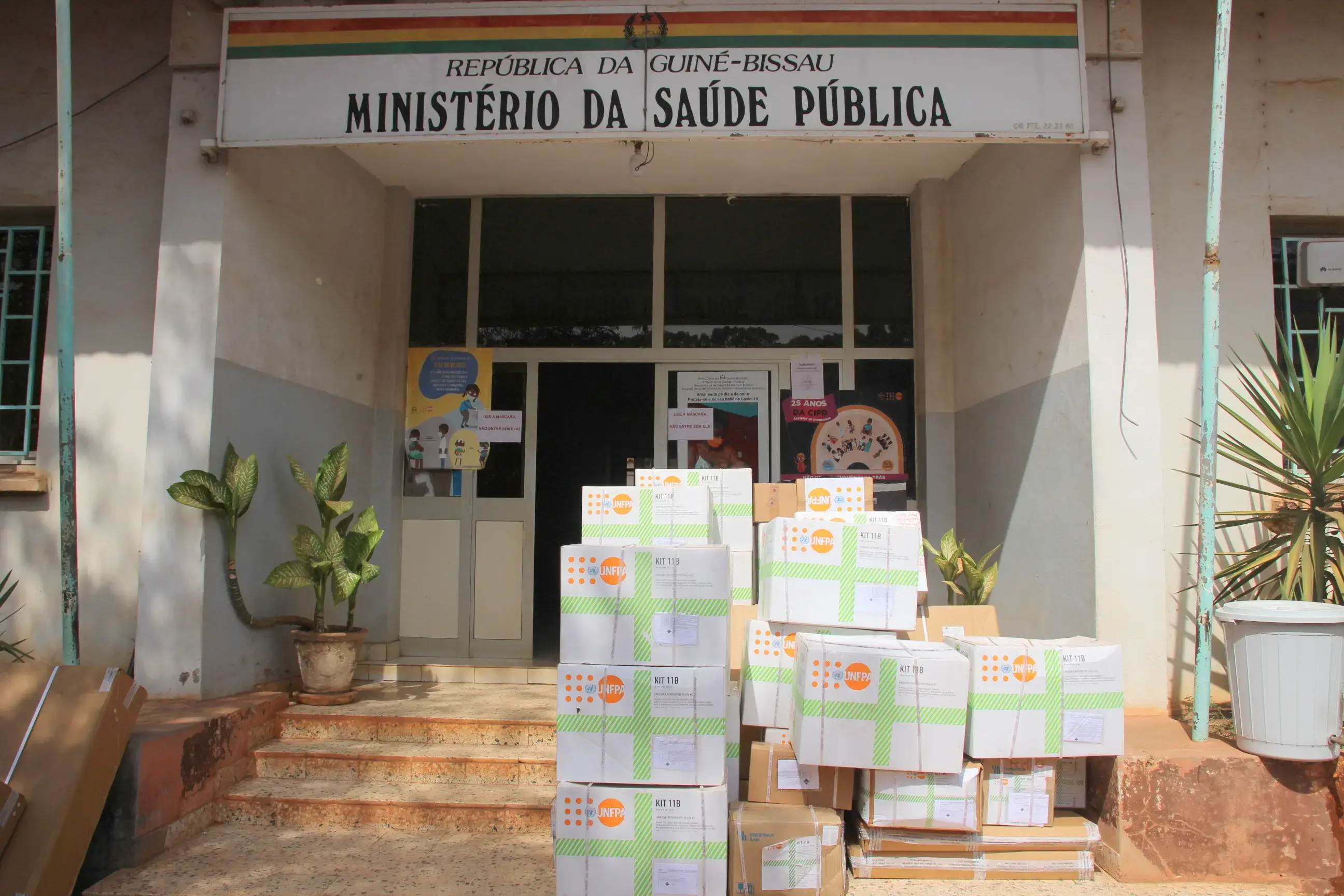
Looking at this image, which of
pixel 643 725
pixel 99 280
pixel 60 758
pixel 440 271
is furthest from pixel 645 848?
pixel 440 271

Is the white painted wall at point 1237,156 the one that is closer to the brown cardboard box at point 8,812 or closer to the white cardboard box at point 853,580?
the white cardboard box at point 853,580

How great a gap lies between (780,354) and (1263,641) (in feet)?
11.0

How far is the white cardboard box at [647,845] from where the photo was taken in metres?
3.13

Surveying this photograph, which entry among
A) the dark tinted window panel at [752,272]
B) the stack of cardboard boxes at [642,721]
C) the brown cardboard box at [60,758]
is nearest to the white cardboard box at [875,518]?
the stack of cardboard boxes at [642,721]

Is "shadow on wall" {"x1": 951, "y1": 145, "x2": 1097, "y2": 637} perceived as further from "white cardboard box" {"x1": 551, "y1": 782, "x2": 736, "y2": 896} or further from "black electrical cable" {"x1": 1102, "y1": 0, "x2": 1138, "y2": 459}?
"white cardboard box" {"x1": 551, "y1": 782, "x2": 736, "y2": 896}

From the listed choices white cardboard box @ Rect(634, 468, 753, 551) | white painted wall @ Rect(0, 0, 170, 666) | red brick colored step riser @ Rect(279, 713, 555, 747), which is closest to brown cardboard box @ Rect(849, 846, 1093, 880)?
white cardboard box @ Rect(634, 468, 753, 551)

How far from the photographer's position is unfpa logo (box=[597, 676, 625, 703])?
125 inches

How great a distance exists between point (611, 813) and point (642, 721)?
34cm

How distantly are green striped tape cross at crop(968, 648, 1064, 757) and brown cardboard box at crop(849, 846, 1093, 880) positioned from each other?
0.41 meters

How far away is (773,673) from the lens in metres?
3.68

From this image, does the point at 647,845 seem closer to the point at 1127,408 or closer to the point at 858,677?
the point at 858,677

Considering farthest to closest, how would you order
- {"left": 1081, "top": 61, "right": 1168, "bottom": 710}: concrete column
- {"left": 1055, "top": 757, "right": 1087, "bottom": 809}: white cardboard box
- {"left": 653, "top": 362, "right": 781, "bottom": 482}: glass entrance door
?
{"left": 653, "top": 362, "right": 781, "bottom": 482}: glass entrance door → {"left": 1081, "top": 61, "right": 1168, "bottom": 710}: concrete column → {"left": 1055, "top": 757, "right": 1087, "bottom": 809}: white cardboard box

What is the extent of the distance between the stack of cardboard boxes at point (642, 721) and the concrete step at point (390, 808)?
798 millimetres

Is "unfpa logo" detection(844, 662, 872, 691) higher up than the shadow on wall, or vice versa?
the shadow on wall
